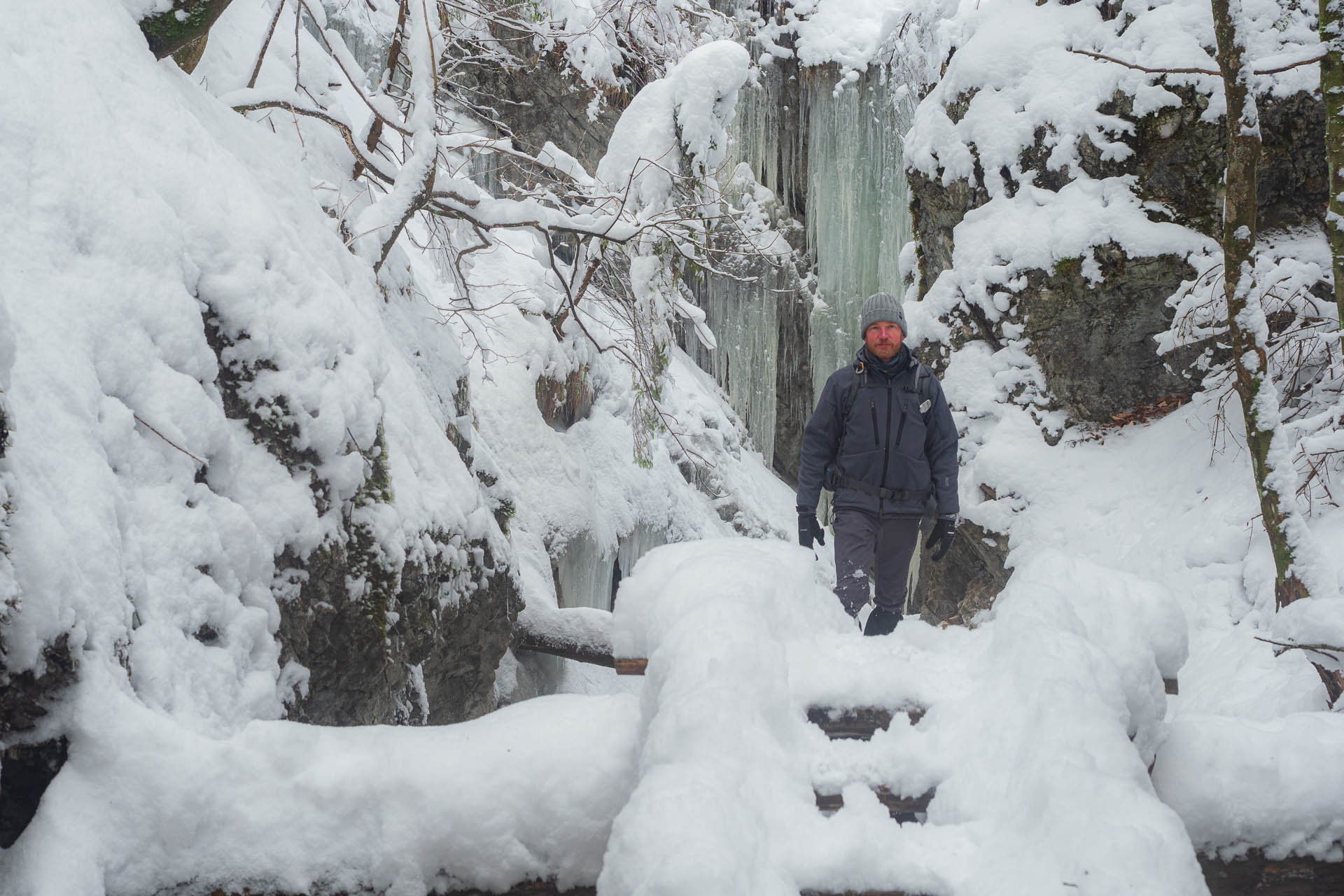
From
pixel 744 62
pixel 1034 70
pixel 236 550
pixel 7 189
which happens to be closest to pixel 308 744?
pixel 236 550

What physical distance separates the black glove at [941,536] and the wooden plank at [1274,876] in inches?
82.2

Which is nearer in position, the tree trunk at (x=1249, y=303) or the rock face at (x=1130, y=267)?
the tree trunk at (x=1249, y=303)

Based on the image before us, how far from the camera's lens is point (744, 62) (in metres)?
5.29

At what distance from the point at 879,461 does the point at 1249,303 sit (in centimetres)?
142

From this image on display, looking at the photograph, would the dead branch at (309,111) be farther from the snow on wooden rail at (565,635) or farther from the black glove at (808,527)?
the snow on wooden rail at (565,635)

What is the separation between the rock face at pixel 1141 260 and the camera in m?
5.48

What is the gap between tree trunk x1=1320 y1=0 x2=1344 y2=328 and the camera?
2.36 meters

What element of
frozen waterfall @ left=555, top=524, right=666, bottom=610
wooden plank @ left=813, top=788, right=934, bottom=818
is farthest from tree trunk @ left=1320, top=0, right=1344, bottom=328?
frozen waterfall @ left=555, top=524, right=666, bottom=610

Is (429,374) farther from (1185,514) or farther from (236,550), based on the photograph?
(1185,514)

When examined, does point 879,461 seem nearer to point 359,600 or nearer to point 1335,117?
point 1335,117

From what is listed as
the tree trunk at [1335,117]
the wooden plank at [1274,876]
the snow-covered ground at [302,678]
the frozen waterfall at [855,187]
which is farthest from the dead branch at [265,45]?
the frozen waterfall at [855,187]

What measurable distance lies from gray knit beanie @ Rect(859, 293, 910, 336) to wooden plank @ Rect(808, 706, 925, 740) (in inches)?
75.4

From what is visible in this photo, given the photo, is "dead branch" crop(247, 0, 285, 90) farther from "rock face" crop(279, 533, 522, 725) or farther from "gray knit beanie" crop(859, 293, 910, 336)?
"gray knit beanie" crop(859, 293, 910, 336)

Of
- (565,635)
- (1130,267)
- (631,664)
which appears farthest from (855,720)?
(1130,267)
